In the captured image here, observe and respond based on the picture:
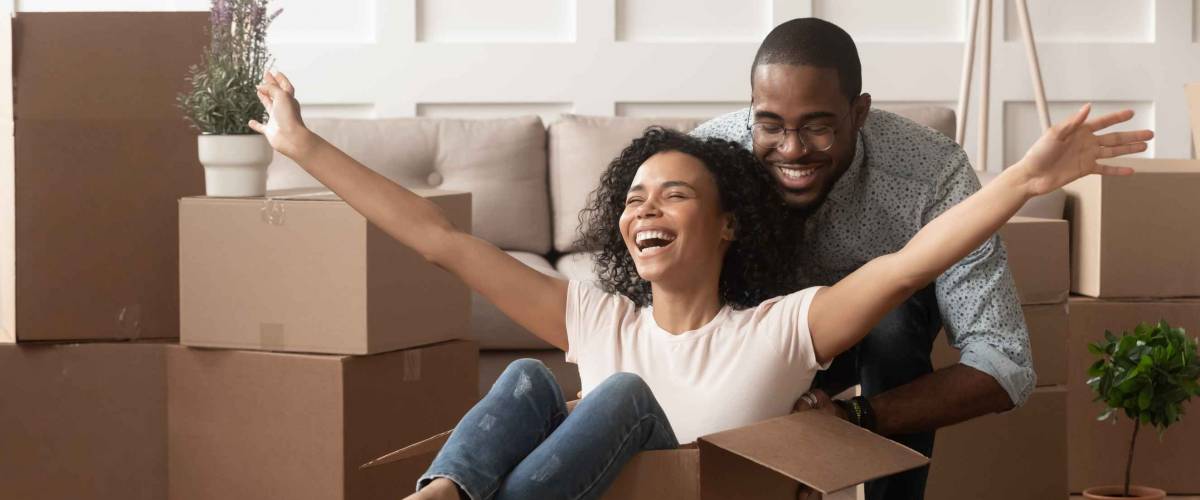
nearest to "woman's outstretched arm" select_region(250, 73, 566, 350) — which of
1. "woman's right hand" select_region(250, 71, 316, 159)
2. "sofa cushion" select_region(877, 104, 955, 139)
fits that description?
"woman's right hand" select_region(250, 71, 316, 159)

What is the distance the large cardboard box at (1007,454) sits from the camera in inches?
94.9

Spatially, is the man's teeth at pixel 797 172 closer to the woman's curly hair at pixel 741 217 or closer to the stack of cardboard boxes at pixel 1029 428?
the woman's curly hair at pixel 741 217

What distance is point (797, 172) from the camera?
69.8 inches

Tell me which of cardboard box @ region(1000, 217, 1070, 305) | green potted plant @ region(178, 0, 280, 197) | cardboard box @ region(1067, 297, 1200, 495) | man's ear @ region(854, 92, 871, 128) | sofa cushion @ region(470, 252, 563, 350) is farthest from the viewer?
sofa cushion @ region(470, 252, 563, 350)

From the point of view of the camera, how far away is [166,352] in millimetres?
2117

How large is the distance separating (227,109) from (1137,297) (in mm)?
1631

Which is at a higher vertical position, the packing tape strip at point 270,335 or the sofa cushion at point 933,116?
the sofa cushion at point 933,116

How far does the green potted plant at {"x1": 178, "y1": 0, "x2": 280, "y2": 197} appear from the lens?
6.81ft

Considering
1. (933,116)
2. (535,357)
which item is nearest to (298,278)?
(535,357)

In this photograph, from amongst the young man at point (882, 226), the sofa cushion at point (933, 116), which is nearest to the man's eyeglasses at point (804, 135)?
the young man at point (882, 226)

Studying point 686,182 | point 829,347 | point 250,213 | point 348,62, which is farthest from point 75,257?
point 348,62

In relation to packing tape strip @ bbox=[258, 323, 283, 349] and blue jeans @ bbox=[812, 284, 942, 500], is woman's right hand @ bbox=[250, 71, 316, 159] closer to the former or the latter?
packing tape strip @ bbox=[258, 323, 283, 349]

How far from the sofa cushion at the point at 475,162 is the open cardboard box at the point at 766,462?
1.74 m

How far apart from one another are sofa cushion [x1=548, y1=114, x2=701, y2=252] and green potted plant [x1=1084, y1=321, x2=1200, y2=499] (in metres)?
1.08
